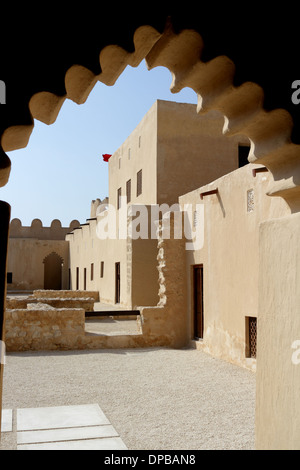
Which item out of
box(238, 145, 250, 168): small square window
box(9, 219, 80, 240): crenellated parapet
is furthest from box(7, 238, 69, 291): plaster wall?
box(238, 145, 250, 168): small square window

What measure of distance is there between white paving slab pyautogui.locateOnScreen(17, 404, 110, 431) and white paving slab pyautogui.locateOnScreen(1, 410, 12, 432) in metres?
0.09

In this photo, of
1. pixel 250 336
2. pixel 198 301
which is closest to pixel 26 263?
pixel 198 301

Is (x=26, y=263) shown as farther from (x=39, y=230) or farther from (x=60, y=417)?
(x=60, y=417)

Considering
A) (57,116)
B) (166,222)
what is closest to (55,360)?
(166,222)

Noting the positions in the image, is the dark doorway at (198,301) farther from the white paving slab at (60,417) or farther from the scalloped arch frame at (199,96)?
the scalloped arch frame at (199,96)

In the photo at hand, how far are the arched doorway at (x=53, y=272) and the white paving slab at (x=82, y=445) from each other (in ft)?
97.3

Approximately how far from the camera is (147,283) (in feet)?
48.3

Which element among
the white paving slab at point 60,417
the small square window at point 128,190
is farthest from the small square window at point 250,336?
the small square window at point 128,190

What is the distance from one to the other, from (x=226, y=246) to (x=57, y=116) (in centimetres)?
714

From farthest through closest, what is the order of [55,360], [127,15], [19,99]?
[55,360]
[127,15]
[19,99]

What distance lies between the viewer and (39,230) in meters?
32.4

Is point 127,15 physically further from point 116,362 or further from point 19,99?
point 116,362

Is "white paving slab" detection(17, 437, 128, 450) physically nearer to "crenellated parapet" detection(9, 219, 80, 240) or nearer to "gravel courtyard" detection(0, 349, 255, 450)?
"gravel courtyard" detection(0, 349, 255, 450)

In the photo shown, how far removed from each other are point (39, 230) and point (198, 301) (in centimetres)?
2329
